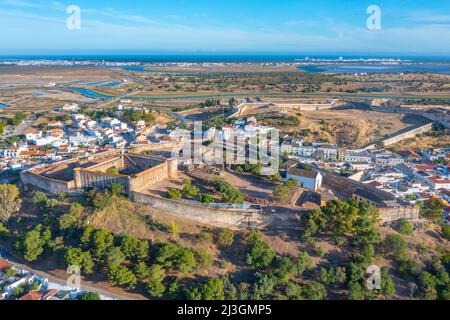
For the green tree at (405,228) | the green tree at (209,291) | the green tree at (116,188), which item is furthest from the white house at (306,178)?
the green tree at (116,188)

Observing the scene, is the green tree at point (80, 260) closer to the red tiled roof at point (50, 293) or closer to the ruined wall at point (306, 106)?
the red tiled roof at point (50, 293)

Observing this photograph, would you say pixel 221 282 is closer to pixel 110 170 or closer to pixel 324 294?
pixel 324 294

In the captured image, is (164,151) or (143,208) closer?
(143,208)

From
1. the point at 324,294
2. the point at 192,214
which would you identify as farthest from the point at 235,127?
the point at 324,294

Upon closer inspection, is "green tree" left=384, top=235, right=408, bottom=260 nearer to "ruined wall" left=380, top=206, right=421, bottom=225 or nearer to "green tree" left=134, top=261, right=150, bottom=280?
"ruined wall" left=380, top=206, right=421, bottom=225

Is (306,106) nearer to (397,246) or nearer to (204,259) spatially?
(397,246)
